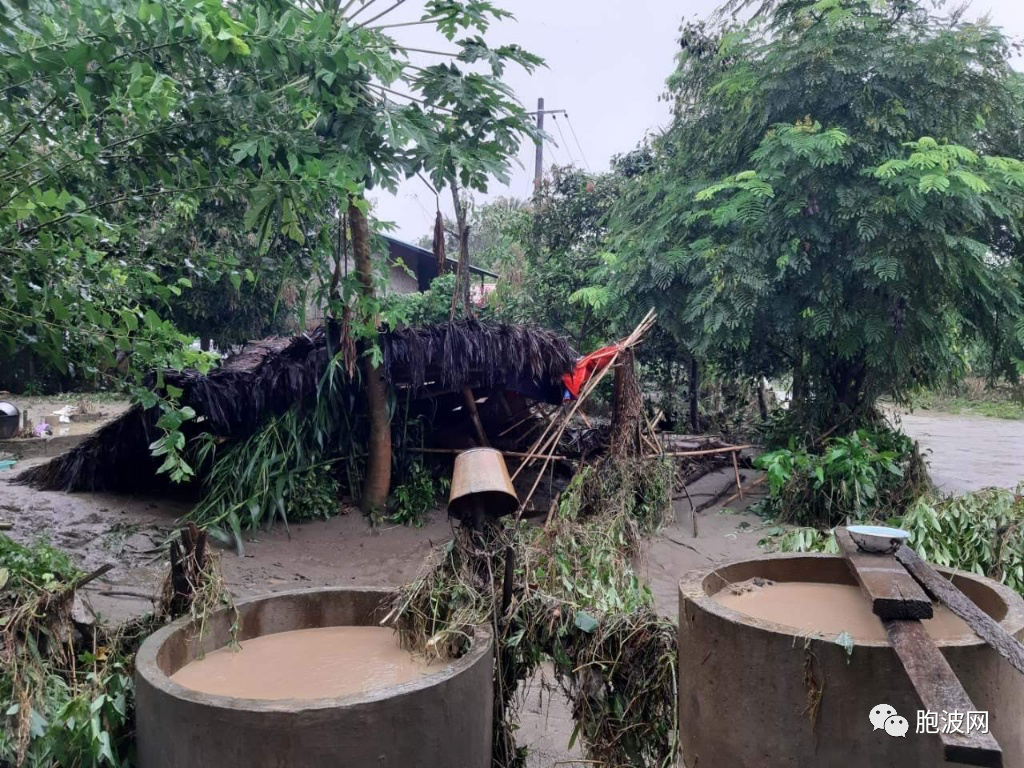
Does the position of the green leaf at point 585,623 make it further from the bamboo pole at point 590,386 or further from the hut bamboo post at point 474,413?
the hut bamboo post at point 474,413

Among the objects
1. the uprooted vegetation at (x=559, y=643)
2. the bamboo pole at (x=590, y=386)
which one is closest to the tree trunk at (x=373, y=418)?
the bamboo pole at (x=590, y=386)

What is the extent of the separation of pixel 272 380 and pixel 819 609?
6049 millimetres

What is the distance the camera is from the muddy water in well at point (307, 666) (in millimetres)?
2891

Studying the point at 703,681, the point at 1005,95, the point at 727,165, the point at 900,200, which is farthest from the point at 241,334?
the point at 703,681

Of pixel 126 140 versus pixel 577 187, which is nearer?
pixel 126 140

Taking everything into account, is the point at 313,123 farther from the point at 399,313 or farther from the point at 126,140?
the point at 399,313

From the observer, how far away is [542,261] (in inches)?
583

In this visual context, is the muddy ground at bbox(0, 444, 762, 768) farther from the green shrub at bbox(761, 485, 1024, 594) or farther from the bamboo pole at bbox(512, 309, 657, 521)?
the green shrub at bbox(761, 485, 1024, 594)

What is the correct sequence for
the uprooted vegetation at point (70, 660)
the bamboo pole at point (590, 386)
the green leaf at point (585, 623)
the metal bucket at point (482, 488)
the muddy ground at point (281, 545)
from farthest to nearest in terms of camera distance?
the bamboo pole at point (590, 386), the muddy ground at point (281, 545), the green leaf at point (585, 623), the metal bucket at point (482, 488), the uprooted vegetation at point (70, 660)

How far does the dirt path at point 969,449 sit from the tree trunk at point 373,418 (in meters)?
6.41

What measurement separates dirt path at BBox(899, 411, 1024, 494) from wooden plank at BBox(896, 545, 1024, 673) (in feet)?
24.1

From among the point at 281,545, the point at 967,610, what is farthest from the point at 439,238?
the point at 967,610

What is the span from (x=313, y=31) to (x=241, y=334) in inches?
418

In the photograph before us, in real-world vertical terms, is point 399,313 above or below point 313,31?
below
